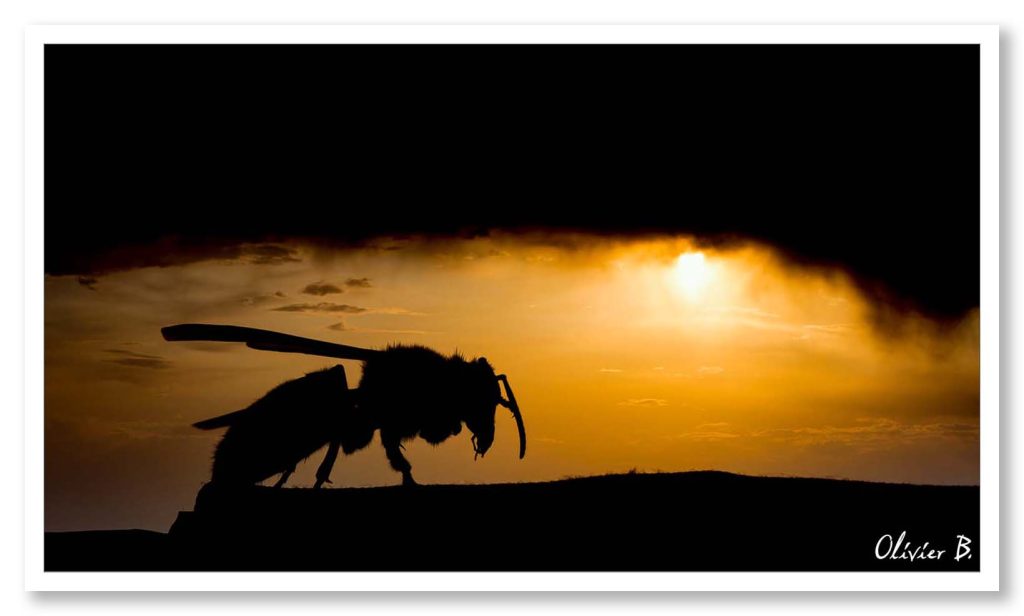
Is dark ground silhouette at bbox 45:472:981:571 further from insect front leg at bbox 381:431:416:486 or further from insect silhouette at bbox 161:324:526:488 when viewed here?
insect silhouette at bbox 161:324:526:488

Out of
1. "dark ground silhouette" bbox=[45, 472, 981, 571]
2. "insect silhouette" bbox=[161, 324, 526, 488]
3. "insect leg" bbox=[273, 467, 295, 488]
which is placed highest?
"insect silhouette" bbox=[161, 324, 526, 488]

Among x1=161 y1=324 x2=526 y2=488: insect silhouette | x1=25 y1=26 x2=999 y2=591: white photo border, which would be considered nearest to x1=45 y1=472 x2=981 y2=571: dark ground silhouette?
x1=25 y1=26 x2=999 y2=591: white photo border

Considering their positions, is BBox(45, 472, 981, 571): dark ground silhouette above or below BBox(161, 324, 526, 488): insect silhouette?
below

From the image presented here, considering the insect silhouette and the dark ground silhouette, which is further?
the insect silhouette
